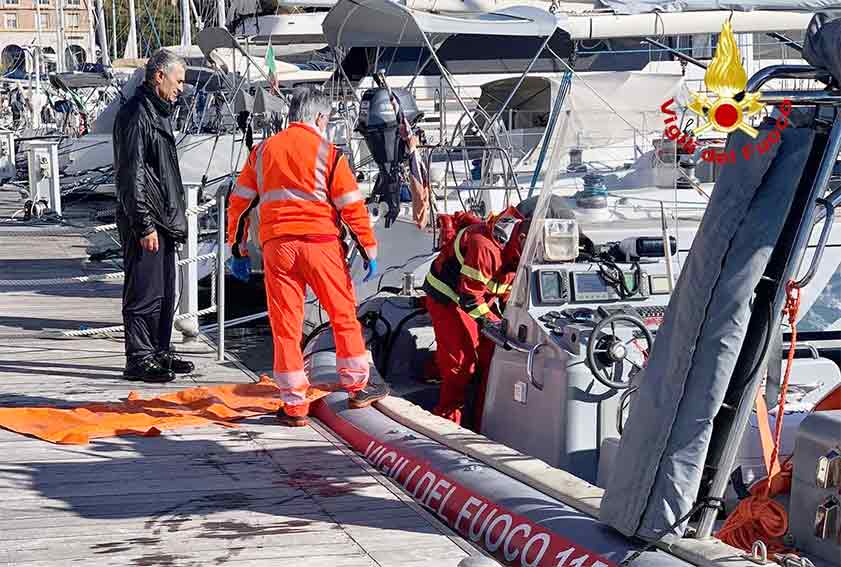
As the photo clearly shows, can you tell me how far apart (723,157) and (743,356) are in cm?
63

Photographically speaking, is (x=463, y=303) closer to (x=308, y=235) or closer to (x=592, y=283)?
(x=592, y=283)

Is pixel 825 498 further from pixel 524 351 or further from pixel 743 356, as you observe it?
pixel 524 351

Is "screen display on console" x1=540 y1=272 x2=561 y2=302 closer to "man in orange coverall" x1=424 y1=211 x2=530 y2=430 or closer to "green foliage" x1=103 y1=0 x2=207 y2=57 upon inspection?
"man in orange coverall" x1=424 y1=211 x2=530 y2=430

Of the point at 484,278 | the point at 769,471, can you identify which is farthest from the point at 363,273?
the point at 769,471

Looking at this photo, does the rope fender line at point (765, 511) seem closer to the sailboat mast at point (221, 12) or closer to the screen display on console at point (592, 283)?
the screen display on console at point (592, 283)

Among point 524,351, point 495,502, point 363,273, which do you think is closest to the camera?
point 495,502

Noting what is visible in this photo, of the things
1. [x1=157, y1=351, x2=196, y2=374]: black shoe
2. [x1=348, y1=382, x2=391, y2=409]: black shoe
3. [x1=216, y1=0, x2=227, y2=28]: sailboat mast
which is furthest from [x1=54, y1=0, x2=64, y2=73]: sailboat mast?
[x1=348, y1=382, x2=391, y2=409]: black shoe

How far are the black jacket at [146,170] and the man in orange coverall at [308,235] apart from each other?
1.29 m

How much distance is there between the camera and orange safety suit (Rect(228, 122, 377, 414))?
21.9 feet

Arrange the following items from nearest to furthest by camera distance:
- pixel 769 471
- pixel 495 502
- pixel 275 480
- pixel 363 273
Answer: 1. pixel 769 471
2. pixel 495 502
3. pixel 275 480
4. pixel 363 273

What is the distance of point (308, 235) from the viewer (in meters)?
6.67

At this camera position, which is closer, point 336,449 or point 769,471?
point 769,471

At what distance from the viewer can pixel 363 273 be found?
35.4 ft

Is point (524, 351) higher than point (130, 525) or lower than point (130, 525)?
higher
